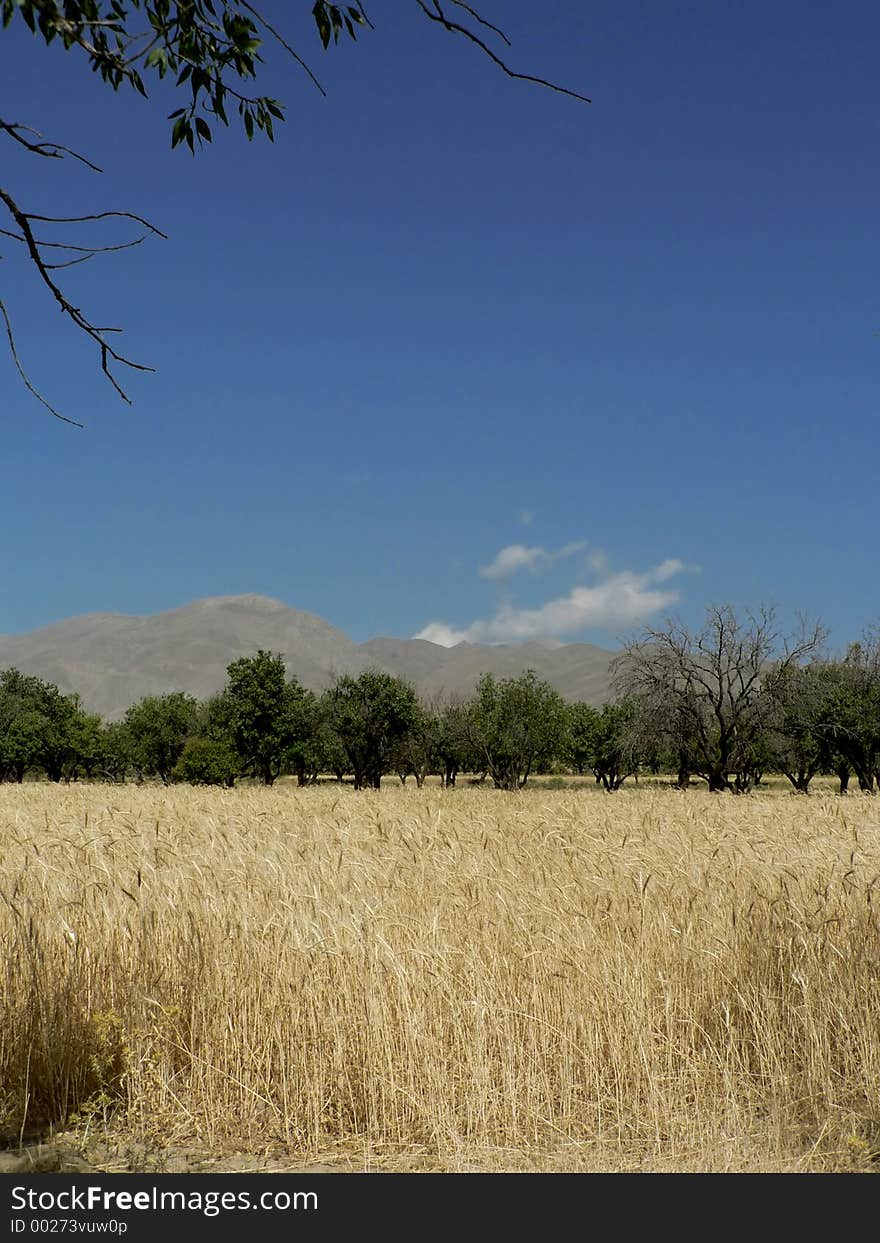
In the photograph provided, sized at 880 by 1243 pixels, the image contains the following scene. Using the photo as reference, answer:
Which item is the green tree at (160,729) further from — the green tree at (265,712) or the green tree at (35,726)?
the green tree at (265,712)

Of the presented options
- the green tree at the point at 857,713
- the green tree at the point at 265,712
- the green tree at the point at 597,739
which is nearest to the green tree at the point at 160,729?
the green tree at the point at 265,712

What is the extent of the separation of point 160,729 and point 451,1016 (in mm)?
77248

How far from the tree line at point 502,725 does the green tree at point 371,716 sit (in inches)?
3.8

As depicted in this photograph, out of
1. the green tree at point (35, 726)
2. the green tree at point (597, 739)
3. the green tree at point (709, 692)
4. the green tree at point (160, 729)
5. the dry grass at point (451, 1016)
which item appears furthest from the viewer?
the green tree at point (597, 739)

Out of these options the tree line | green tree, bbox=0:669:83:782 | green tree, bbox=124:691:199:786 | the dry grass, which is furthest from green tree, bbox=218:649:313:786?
the dry grass

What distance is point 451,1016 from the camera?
574 cm

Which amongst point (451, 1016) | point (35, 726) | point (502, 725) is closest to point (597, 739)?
point (502, 725)

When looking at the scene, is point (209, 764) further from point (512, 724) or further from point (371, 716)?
point (512, 724)

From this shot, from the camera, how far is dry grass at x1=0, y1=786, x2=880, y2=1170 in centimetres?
529

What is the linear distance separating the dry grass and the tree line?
3375 centimetres

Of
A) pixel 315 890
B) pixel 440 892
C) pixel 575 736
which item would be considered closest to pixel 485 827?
pixel 440 892

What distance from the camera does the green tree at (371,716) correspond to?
192ft

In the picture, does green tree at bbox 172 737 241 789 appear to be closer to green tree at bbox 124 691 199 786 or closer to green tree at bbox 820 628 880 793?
green tree at bbox 124 691 199 786

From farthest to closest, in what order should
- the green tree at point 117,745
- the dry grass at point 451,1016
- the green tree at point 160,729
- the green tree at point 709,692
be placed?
the green tree at point 117,745 < the green tree at point 160,729 < the green tree at point 709,692 < the dry grass at point 451,1016
